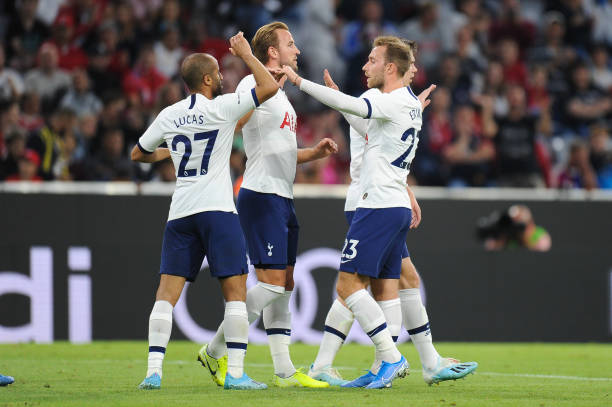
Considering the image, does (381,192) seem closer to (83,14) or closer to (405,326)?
(405,326)

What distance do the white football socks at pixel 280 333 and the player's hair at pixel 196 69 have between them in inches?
65.3

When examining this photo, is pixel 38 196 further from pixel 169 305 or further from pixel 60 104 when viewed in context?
pixel 169 305

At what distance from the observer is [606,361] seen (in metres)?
10.4

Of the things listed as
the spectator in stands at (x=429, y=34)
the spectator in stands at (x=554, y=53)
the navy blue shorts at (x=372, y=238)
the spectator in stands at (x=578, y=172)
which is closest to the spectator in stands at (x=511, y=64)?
the spectator in stands at (x=554, y=53)

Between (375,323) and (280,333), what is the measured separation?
2.78 ft

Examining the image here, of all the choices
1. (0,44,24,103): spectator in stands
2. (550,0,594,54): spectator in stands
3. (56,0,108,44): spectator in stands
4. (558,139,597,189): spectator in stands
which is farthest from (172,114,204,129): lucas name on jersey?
(550,0,594,54): spectator in stands

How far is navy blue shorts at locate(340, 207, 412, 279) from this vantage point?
278 inches

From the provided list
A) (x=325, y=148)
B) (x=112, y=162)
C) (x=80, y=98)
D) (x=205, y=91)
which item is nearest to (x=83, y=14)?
(x=80, y=98)

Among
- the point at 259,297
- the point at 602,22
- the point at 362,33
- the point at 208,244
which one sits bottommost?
the point at 259,297

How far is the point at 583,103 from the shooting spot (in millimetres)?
16156

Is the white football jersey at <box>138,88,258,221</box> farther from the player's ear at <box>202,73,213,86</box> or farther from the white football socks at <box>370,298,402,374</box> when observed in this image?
the white football socks at <box>370,298,402,374</box>

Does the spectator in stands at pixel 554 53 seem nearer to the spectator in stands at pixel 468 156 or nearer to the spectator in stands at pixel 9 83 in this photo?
the spectator in stands at pixel 468 156

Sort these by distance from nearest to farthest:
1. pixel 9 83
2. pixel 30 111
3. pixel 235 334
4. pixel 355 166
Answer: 1. pixel 235 334
2. pixel 355 166
3. pixel 30 111
4. pixel 9 83

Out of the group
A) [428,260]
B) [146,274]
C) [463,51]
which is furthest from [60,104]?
[463,51]
